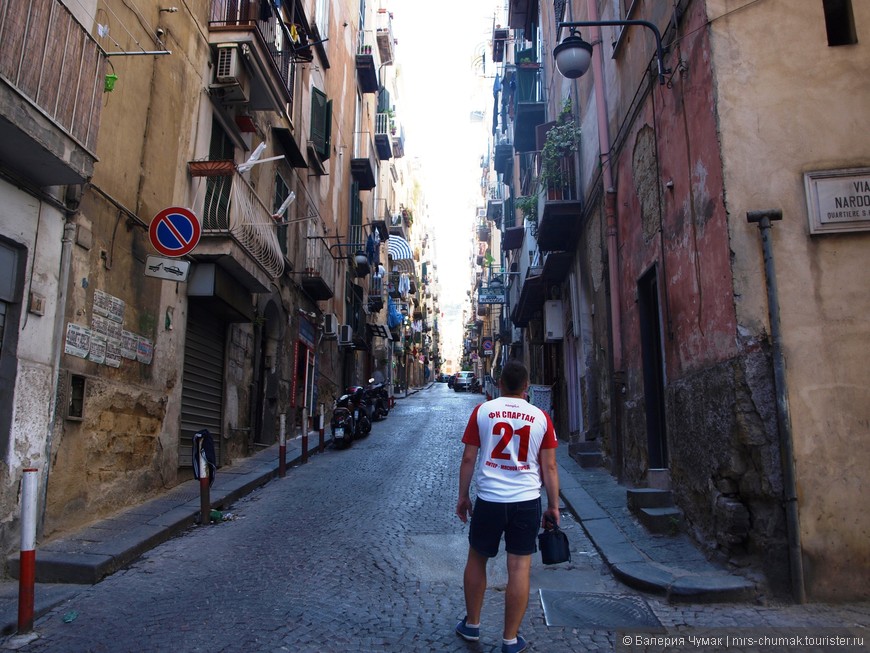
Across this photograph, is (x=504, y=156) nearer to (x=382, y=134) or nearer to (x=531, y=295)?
(x=382, y=134)

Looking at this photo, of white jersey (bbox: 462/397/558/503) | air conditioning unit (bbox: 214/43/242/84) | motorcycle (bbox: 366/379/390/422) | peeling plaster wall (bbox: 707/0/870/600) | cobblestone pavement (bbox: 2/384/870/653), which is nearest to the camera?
white jersey (bbox: 462/397/558/503)

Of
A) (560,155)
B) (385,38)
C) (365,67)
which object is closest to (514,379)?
(560,155)

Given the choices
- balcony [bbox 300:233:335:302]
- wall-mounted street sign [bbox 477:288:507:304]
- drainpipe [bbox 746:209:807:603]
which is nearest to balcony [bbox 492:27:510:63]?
wall-mounted street sign [bbox 477:288:507:304]

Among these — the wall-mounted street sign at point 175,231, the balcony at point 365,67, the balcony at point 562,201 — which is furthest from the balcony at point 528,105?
the wall-mounted street sign at point 175,231

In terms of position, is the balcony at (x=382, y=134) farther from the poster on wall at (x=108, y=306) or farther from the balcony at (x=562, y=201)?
the poster on wall at (x=108, y=306)

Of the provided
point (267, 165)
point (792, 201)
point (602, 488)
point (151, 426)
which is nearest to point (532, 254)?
point (267, 165)

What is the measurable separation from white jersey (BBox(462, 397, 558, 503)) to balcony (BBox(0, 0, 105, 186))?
4.30 metres

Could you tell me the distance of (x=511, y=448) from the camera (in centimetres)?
421

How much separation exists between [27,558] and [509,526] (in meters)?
3.05

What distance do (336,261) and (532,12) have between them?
9.37 m

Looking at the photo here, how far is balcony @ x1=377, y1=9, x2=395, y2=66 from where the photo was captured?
33125 millimetres

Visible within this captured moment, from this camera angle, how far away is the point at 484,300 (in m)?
29.5

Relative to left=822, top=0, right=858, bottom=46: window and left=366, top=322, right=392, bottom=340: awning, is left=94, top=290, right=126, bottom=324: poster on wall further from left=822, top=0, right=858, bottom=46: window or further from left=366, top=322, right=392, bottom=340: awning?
left=366, top=322, right=392, bottom=340: awning

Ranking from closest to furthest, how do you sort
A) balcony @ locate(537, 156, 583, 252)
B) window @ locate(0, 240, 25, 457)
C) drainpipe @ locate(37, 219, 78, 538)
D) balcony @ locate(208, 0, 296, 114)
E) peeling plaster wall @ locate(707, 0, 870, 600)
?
peeling plaster wall @ locate(707, 0, 870, 600), window @ locate(0, 240, 25, 457), drainpipe @ locate(37, 219, 78, 538), balcony @ locate(208, 0, 296, 114), balcony @ locate(537, 156, 583, 252)
